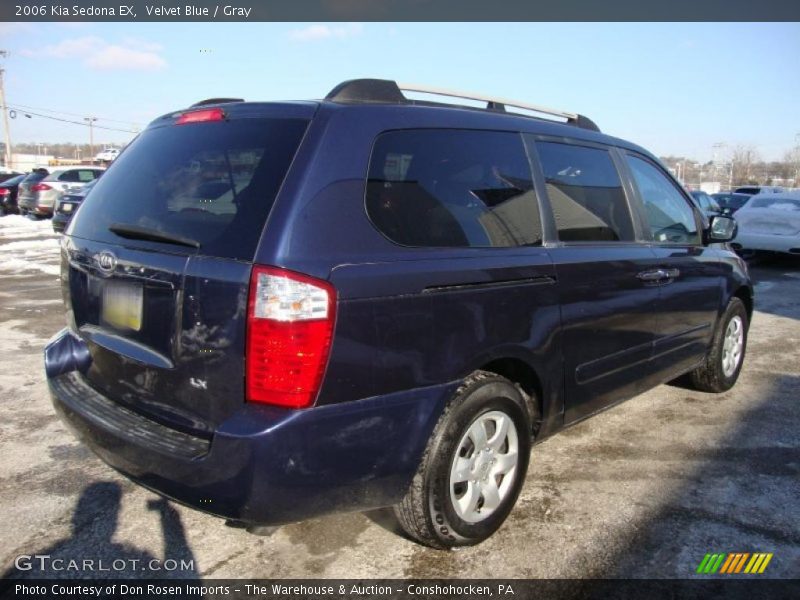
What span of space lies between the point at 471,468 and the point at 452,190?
3.85ft

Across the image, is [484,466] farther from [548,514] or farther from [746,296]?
[746,296]

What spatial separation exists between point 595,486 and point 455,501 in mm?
1082

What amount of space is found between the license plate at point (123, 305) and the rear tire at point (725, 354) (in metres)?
3.96

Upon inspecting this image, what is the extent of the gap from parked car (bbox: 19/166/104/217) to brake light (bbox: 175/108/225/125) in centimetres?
1830

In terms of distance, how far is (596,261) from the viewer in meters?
3.24

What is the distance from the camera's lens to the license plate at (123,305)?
7.82 ft

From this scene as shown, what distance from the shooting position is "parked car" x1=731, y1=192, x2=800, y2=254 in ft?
38.5

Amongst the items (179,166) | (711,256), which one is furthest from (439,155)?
(711,256)

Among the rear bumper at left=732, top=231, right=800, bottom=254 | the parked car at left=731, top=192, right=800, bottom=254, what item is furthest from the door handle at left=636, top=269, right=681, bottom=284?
the rear bumper at left=732, top=231, right=800, bottom=254

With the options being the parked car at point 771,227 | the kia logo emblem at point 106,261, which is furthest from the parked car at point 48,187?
the kia logo emblem at point 106,261

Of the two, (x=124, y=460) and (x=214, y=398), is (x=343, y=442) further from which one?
(x=124, y=460)

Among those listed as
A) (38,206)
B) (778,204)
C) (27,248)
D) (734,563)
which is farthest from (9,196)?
(734,563)

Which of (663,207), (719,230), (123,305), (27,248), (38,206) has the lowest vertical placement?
(27,248)

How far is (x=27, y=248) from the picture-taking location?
1370 centimetres
